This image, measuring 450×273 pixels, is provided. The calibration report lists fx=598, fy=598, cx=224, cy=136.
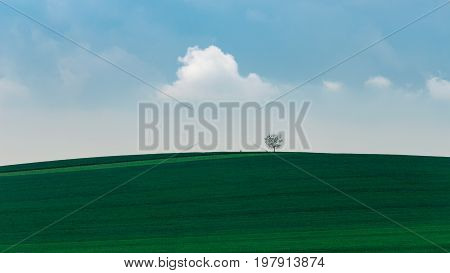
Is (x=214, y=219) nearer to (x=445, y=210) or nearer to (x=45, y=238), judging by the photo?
(x=45, y=238)

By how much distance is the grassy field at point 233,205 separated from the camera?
1396cm

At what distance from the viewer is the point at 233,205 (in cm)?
1866

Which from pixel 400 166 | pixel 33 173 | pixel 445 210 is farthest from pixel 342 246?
pixel 33 173

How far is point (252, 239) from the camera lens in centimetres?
1420

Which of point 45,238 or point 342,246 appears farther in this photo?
point 45,238

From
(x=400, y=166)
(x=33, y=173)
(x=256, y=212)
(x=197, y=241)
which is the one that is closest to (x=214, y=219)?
(x=256, y=212)

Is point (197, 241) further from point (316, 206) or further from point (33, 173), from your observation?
point (33, 173)

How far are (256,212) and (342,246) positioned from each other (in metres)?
4.98

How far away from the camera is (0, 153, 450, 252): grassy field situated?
550 inches

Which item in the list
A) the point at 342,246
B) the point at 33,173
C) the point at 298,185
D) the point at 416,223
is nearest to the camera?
the point at 342,246

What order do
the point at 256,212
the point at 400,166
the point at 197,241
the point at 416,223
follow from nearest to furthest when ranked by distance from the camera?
the point at 197,241 → the point at 416,223 → the point at 256,212 → the point at 400,166

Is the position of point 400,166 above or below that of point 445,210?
above

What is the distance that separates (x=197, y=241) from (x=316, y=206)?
5.53 metres

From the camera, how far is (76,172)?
26.4 meters
